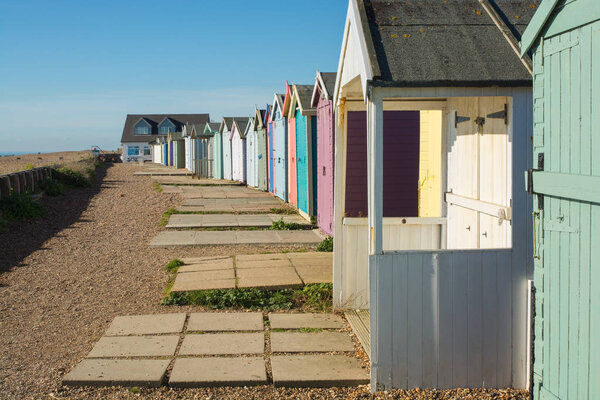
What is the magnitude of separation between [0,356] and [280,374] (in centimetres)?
232

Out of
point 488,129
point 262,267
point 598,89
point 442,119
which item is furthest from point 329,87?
point 598,89

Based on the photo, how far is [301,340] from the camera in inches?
218

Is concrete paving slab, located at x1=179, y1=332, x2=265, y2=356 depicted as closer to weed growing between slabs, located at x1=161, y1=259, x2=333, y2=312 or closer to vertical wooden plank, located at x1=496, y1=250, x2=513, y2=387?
weed growing between slabs, located at x1=161, y1=259, x2=333, y2=312

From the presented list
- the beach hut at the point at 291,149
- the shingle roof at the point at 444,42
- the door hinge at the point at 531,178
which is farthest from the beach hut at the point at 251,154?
the door hinge at the point at 531,178

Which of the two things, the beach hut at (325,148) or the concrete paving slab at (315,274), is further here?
the beach hut at (325,148)

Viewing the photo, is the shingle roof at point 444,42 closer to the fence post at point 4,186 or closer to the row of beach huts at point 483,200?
the row of beach huts at point 483,200

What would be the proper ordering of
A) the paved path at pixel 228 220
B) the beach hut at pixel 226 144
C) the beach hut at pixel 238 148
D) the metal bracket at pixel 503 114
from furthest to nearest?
the beach hut at pixel 226 144
the beach hut at pixel 238 148
the paved path at pixel 228 220
the metal bracket at pixel 503 114

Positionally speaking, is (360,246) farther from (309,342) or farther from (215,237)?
(215,237)

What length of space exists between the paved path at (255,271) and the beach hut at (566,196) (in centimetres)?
386

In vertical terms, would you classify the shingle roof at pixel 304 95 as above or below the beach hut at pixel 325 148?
above

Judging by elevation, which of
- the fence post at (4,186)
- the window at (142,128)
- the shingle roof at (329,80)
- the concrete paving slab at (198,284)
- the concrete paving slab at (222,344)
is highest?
the window at (142,128)

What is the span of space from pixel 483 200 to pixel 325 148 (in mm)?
6058

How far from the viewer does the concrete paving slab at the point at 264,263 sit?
8.19 meters

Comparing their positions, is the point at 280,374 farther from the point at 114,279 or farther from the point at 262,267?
the point at 114,279
